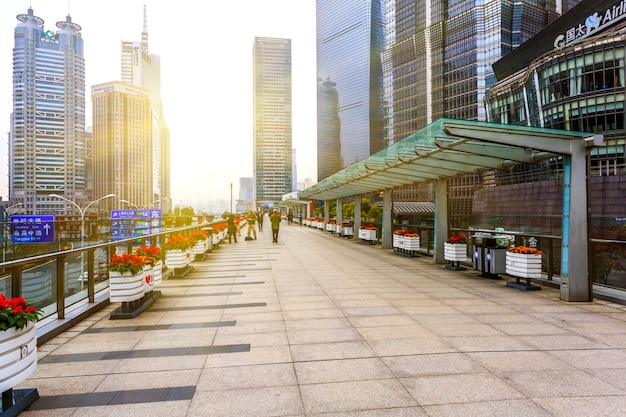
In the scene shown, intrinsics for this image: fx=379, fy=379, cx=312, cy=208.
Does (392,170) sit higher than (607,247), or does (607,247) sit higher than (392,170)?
(392,170)

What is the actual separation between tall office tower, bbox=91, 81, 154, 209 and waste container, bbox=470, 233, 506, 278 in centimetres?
14294

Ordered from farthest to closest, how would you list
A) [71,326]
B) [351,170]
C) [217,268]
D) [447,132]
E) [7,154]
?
[7,154], [351,170], [217,268], [447,132], [71,326]

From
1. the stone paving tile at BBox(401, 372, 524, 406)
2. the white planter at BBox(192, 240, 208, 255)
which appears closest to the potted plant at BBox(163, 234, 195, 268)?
the white planter at BBox(192, 240, 208, 255)

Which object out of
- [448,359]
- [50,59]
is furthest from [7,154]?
[448,359]

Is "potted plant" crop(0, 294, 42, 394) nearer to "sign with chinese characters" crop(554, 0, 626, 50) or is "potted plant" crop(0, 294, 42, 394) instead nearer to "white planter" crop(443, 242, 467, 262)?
"white planter" crop(443, 242, 467, 262)

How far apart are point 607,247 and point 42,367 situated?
10.7m

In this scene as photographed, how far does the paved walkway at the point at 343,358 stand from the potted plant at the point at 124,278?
0.45 m

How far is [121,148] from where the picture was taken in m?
141

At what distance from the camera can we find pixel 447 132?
7.89 meters

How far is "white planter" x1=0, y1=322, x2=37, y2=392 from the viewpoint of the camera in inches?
122

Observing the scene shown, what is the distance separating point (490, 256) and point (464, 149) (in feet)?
9.84

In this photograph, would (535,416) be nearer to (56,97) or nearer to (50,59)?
(56,97)

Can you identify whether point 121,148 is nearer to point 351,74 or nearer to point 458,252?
point 351,74

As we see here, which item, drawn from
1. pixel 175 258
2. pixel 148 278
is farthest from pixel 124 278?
pixel 175 258
